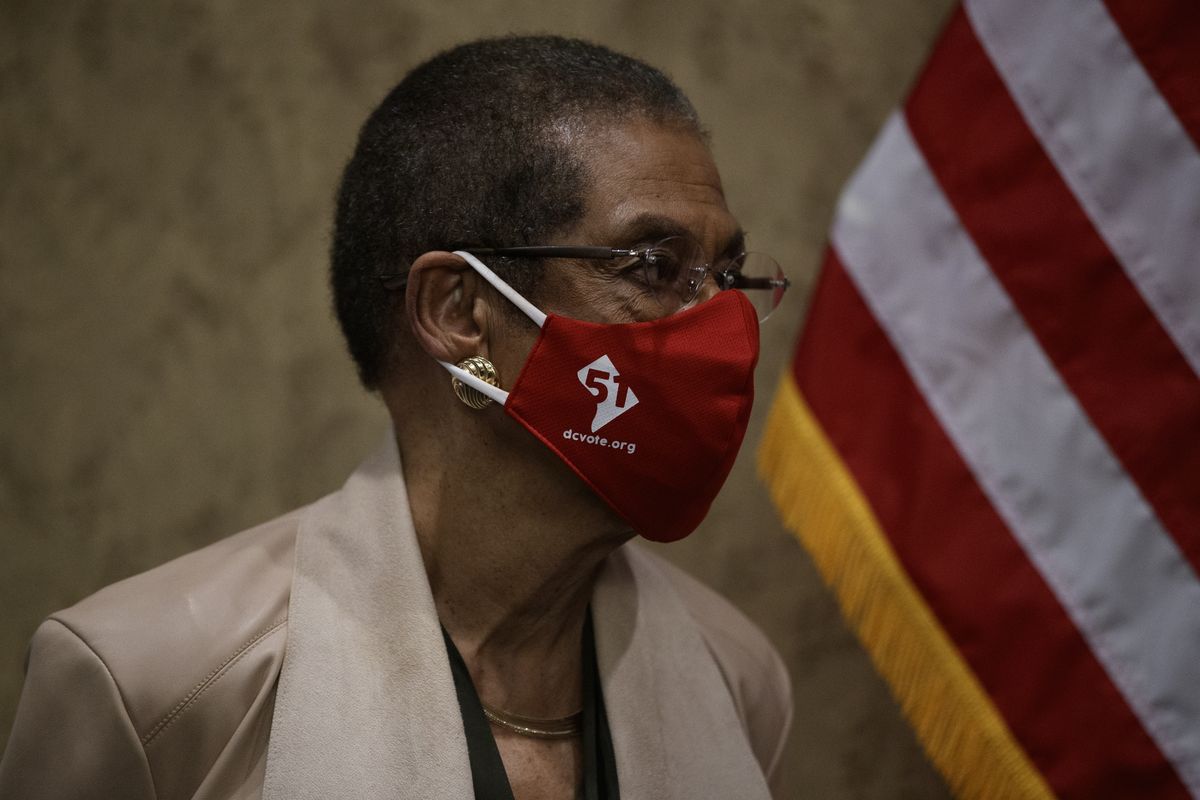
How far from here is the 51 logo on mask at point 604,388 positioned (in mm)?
1304

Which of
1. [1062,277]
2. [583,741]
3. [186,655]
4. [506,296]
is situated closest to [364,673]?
[186,655]

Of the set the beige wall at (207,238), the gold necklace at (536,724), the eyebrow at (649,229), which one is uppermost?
the beige wall at (207,238)

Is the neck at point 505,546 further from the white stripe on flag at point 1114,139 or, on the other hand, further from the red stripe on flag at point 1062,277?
the white stripe on flag at point 1114,139

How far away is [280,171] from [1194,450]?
166 cm

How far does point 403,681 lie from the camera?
1.27 metres

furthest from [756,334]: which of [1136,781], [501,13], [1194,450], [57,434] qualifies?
[57,434]

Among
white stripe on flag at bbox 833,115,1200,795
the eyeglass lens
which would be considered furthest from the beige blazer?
white stripe on flag at bbox 833,115,1200,795

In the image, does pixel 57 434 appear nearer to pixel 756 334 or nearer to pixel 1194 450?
pixel 756 334

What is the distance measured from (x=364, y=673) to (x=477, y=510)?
0.78ft

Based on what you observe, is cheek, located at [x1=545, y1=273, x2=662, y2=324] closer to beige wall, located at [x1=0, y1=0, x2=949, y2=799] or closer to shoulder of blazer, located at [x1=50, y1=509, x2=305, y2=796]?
shoulder of blazer, located at [x1=50, y1=509, x2=305, y2=796]

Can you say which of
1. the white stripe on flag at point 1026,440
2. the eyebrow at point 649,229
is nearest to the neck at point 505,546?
the eyebrow at point 649,229

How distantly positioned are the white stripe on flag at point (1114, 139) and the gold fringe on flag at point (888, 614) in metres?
0.58

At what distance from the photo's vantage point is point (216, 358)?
212 centimetres

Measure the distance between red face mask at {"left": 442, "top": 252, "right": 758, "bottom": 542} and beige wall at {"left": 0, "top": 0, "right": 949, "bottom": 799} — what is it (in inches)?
36.7
